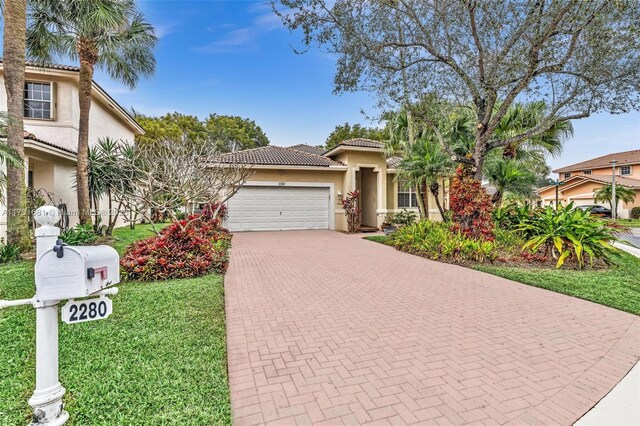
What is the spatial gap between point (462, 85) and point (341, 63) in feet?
14.0

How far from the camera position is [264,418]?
8.81ft

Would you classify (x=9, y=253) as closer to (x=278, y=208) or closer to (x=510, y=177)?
(x=278, y=208)

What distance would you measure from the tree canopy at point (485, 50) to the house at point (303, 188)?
644 centimetres

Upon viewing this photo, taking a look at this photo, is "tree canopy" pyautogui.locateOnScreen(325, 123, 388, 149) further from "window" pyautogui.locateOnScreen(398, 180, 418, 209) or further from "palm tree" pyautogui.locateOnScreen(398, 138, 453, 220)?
"palm tree" pyautogui.locateOnScreen(398, 138, 453, 220)

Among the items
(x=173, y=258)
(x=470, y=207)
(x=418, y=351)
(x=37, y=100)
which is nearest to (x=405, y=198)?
(x=470, y=207)

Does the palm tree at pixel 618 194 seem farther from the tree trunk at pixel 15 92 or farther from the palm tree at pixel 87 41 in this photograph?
the tree trunk at pixel 15 92

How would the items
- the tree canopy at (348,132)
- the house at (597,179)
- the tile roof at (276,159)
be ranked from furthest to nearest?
the tree canopy at (348,132) < the house at (597,179) < the tile roof at (276,159)

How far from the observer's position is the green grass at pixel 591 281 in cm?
598

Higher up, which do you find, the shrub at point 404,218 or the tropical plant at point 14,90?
the tropical plant at point 14,90

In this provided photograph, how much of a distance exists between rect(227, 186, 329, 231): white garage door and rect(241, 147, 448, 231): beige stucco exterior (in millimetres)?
497

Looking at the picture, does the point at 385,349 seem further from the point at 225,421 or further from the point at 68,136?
the point at 68,136

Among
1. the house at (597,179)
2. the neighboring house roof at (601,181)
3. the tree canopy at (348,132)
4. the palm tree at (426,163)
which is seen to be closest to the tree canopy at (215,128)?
the tree canopy at (348,132)

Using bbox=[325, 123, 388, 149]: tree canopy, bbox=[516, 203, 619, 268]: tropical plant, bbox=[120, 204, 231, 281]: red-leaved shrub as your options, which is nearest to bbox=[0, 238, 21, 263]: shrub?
bbox=[120, 204, 231, 281]: red-leaved shrub

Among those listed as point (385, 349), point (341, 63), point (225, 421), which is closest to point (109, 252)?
point (225, 421)
